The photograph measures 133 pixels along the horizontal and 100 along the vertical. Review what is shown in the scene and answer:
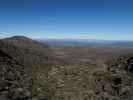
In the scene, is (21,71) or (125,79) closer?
(125,79)

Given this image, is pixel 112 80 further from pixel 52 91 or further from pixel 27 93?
pixel 27 93

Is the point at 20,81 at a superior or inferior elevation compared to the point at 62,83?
superior

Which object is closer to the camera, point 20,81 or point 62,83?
point 20,81

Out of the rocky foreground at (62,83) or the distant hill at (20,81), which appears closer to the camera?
the distant hill at (20,81)

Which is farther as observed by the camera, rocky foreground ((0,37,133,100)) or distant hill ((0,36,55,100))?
rocky foreground ((0,37,133,100))

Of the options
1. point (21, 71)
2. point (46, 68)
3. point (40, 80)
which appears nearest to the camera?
point (40, 80)

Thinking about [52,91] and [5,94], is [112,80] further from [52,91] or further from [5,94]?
[5,94]

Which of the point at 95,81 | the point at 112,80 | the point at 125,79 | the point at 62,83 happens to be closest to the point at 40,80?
the point at 62,83

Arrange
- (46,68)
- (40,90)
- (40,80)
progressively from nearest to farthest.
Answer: (40,90) < (40,80) < (46,68)

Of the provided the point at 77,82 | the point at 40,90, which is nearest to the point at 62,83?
the point at 77,82

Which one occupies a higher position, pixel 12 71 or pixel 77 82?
pixel 12 71
